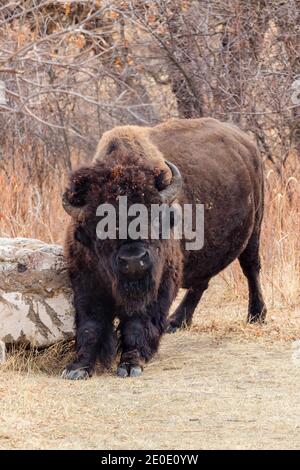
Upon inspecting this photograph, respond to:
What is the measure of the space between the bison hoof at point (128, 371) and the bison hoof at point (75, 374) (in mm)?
262

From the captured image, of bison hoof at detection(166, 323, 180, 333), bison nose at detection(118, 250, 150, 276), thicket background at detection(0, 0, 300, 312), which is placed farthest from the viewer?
thicket background at detection(0, 0, 300, 312)

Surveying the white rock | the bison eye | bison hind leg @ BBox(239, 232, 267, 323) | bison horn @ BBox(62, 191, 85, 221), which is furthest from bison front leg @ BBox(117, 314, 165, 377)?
bison hind leg @ BBox(239, 232, 267, 323)

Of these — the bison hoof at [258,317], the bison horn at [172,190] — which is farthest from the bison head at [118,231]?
the bison hoof at [258,317]

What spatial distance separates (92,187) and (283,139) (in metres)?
6.02

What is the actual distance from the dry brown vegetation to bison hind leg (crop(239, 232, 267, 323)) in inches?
7.7

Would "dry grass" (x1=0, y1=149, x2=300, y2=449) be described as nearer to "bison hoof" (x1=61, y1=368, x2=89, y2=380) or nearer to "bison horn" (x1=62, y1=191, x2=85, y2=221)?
"bison hoof" (x1=61, y1=368, x2=89, y2=380)

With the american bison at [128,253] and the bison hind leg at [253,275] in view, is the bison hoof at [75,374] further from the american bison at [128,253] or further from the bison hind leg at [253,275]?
the bison hind leg at [253,275]

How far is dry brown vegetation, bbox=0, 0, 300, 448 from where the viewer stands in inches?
228

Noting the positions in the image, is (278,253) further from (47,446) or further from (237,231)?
(47,446)

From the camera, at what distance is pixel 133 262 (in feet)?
22.3

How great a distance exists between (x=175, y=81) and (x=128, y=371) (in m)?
6.76

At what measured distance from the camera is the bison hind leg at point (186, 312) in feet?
30.1

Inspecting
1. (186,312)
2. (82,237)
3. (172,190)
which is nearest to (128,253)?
(82,237)
